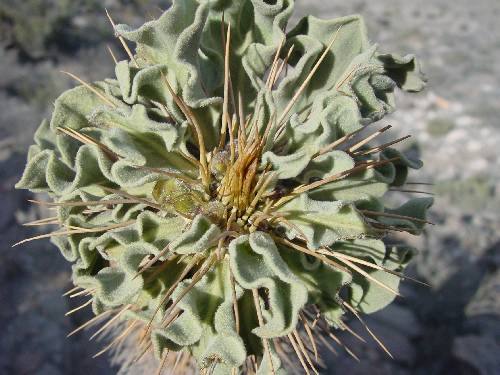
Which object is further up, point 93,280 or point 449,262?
point 449,262

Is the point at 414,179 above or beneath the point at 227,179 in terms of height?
above

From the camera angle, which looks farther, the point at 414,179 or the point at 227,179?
the point at 414,179

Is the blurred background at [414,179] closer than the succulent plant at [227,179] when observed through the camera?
No

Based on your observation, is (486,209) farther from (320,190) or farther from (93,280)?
(93,280)

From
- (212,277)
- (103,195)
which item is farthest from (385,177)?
(103,195)
